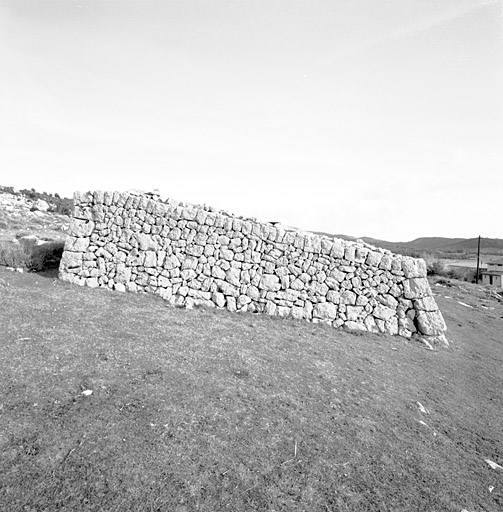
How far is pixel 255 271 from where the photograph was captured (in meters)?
11.7

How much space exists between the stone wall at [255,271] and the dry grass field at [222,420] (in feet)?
6.94

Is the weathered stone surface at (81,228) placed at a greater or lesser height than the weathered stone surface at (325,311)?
greater

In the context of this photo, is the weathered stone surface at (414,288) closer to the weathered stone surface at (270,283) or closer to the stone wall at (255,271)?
the stone wall at (255,271)

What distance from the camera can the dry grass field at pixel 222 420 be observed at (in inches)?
152

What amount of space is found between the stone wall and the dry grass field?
2116 millimetres

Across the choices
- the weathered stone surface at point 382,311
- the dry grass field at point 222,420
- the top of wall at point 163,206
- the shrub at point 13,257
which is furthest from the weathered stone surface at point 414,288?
the shrub at point 13,257

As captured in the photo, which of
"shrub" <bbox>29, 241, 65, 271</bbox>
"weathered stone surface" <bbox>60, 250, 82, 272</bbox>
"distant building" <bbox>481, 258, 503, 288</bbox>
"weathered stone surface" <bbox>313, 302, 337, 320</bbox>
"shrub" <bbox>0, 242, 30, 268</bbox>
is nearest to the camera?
"weathered stone surface" <bbox>313, 302, 337, 320</bbox>

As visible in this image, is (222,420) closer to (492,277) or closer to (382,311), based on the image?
(382,311)

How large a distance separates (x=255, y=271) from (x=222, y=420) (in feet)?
22.5

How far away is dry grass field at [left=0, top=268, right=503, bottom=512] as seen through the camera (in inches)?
152

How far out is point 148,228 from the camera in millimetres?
11906

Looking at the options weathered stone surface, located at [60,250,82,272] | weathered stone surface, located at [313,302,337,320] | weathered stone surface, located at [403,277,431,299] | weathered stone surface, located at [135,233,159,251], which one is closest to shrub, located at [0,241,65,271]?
weathered stone surface, located at [60,250,82,272]

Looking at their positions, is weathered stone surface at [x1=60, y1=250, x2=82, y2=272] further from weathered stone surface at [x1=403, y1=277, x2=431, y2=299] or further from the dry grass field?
weathered stone surface at [x1=403, y1=277, x2=431, y2=299]

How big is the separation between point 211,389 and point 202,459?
5.54ft
